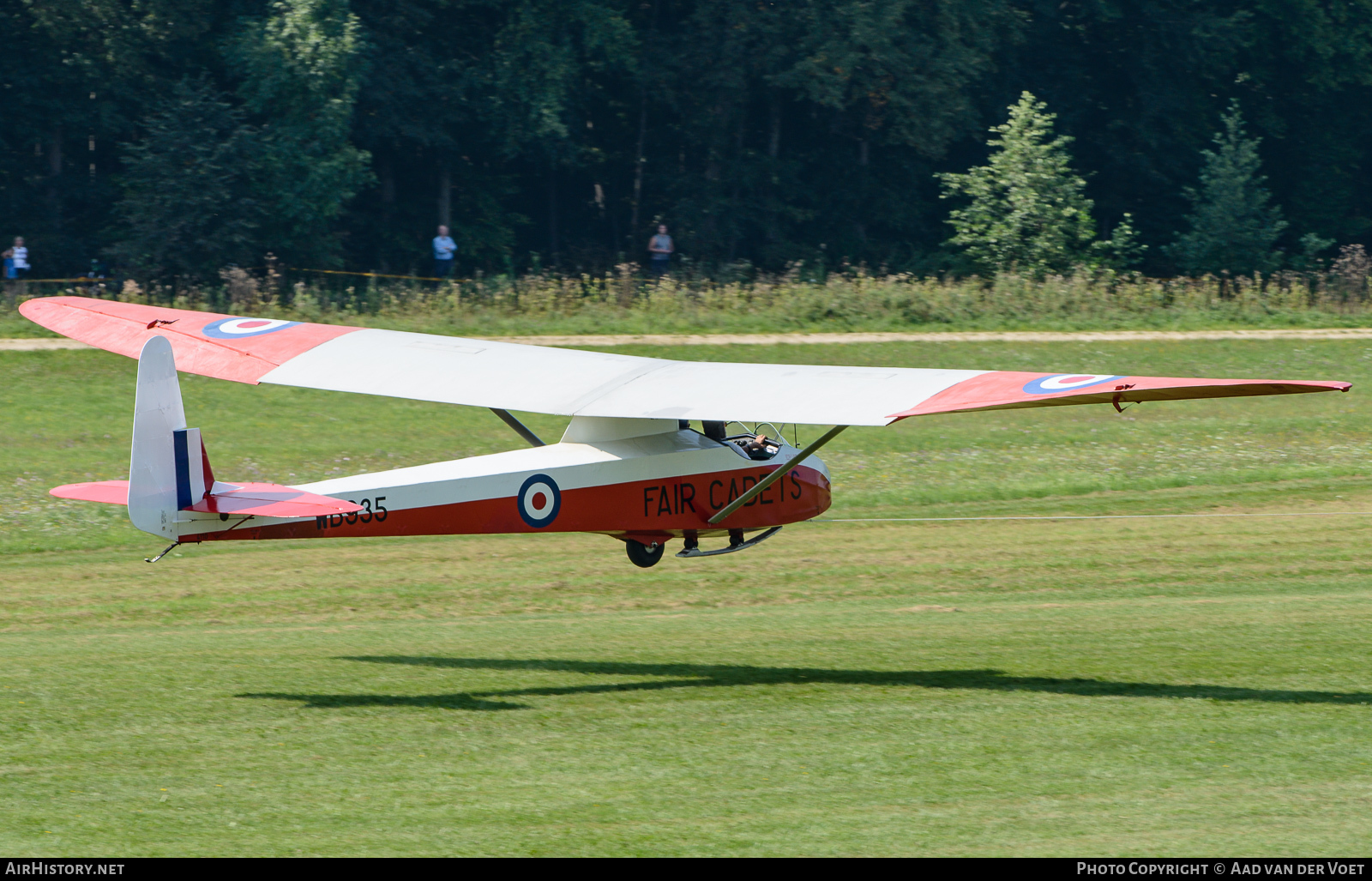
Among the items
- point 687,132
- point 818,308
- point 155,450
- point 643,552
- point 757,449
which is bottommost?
point 643,552

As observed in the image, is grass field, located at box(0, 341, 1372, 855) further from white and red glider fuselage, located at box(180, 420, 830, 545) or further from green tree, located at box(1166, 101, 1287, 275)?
green tree, located at box(1166, 101, 1287, 275)

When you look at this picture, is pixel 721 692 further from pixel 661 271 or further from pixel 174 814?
pixel 661 271

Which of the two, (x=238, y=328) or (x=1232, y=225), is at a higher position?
(x=1232, y=225)

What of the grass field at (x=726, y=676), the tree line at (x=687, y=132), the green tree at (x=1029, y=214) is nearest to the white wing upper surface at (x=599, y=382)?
the grass field at (x=726, y=676)

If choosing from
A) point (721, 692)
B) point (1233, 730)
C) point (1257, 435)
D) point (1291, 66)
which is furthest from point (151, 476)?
point (1291, 66)

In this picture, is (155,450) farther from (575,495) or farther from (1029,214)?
(1029,214)

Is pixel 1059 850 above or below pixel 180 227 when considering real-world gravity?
below

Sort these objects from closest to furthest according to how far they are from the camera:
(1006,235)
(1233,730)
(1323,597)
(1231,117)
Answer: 1. (1233,730)
2. (1323,597)
3. (1006,235)
4. (1231,117)

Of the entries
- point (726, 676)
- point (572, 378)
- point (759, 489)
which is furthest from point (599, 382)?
point (726, 676)

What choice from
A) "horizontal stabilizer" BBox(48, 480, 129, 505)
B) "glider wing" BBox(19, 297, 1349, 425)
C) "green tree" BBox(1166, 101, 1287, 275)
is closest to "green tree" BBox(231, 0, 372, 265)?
"green tree" BBox(1166, 101, 1287, 275)

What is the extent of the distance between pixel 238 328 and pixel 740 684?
22.0 ft

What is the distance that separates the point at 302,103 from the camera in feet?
168

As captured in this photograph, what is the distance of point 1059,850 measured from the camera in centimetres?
902

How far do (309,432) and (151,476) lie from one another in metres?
16.5
